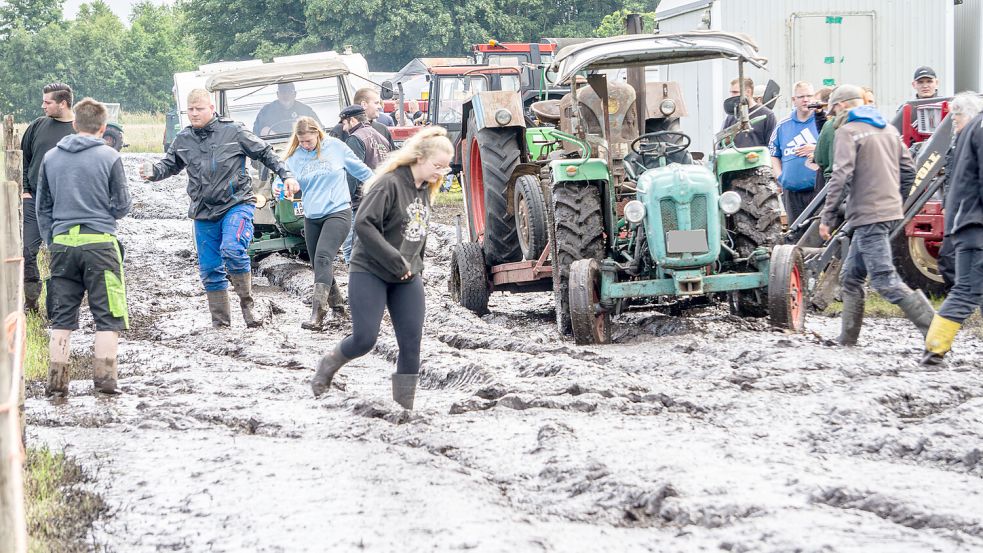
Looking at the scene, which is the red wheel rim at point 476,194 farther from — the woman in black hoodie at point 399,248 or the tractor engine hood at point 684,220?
the woman in black hoodie at point 399,248

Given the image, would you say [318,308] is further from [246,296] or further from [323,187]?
[323,187]

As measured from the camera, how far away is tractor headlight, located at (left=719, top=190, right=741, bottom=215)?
895 centimetres

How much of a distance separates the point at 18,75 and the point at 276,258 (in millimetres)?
51898

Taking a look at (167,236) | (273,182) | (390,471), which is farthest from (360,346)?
(167,236)

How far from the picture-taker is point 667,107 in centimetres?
1084

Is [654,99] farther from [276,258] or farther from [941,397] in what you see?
[276,258]

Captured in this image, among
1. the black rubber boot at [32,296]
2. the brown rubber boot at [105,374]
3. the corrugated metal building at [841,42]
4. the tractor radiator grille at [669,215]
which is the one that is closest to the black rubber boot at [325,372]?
the brown rubber boot at [105,374]

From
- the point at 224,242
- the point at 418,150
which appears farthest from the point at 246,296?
the point at 418,150

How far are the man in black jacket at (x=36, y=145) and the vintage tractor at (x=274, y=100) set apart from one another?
10.8ft

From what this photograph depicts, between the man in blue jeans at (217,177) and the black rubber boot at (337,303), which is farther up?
the man in blue jeans at (217,177)

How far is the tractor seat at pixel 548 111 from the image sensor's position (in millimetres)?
11086

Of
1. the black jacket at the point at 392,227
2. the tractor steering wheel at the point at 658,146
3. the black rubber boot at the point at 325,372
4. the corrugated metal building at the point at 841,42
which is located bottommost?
the black rubber boot at the point at 325,372

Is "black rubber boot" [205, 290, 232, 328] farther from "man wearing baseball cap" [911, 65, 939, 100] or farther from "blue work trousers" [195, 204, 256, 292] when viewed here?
"man wearing baseball cap" [911, 65, 939, 100]

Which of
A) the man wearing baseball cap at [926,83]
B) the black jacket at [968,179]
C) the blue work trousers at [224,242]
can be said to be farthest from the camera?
the man wearing baseball cap at [926,83]
